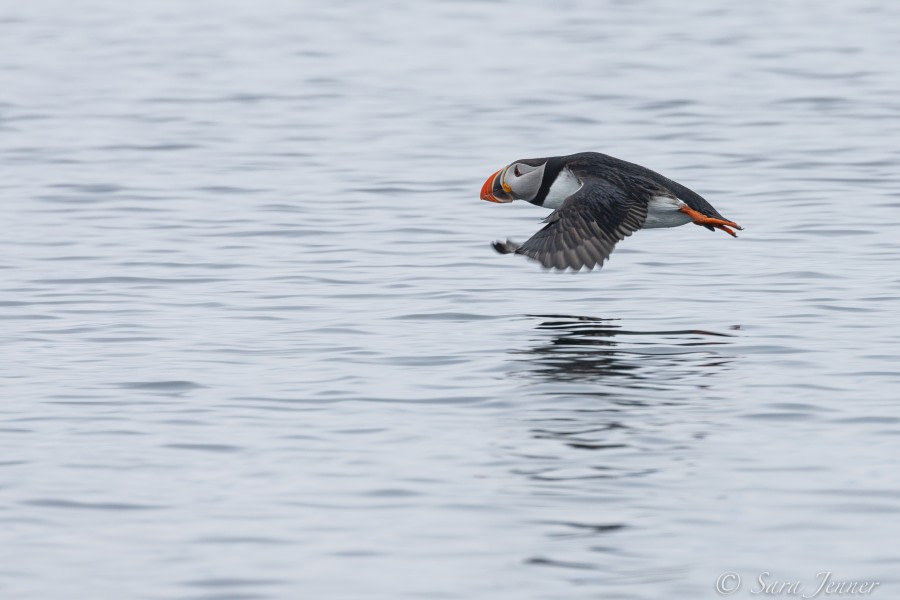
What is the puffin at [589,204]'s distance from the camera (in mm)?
10141

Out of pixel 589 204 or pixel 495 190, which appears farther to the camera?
pixel 495 190

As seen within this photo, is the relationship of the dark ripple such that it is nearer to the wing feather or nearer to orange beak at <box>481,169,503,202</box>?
the wing feather

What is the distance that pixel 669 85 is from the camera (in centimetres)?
A: 2216

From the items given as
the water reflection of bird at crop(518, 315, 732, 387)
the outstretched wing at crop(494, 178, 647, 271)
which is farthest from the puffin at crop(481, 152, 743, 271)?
the water reflection of bird at crop(518, 315, 732, 387)

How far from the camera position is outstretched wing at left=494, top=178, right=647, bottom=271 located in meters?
10.1

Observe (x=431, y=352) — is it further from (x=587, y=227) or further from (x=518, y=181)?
(x=518, y=181)

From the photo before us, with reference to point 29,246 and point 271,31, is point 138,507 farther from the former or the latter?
point 271,31

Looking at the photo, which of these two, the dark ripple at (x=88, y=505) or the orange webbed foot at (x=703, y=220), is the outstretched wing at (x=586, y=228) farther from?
the dark ripple at (x=88, y=505)

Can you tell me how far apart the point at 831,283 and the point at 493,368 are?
10.2ft

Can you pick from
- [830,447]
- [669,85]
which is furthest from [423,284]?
[669,85]

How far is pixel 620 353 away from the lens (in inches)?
378

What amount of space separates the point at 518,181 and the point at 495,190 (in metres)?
0.18

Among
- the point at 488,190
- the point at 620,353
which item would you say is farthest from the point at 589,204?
the point at 620,353

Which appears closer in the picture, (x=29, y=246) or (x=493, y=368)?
(x=493, y=368)
